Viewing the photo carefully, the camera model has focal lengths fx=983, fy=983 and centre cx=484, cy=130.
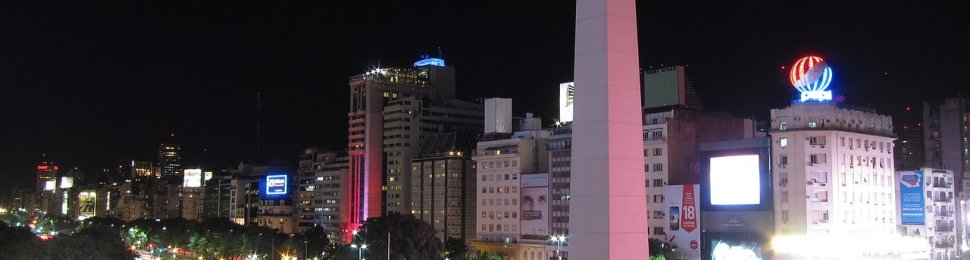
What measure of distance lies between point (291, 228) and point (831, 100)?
9506 cm

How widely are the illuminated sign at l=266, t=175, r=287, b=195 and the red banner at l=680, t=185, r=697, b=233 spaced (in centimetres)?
8699

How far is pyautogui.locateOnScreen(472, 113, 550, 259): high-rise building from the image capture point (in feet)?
302

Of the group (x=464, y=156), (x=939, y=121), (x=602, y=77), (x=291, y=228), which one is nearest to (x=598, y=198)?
(x=602, y=77)

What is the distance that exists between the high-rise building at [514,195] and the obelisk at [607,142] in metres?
61.7

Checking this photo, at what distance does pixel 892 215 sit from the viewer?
73.1 m

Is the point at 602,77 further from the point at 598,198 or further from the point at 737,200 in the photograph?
the point at 737,200

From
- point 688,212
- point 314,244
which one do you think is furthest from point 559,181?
point 314,244

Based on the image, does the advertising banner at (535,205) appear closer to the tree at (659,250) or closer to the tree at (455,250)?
the tree at (455,250)

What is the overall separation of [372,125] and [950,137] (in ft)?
217

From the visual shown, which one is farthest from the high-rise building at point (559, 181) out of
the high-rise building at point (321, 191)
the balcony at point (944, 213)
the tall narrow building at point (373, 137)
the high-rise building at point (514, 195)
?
the high-rise building at point (321, 191)

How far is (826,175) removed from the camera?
68.4 meters

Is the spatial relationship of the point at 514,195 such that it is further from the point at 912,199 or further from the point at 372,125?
the point at 912,199

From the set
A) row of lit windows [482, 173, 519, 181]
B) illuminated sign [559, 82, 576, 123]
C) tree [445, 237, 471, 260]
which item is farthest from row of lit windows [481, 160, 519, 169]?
tree [445, 237, 471, 260]

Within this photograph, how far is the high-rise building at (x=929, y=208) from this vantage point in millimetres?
74438
